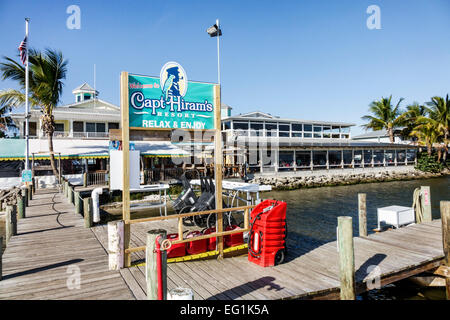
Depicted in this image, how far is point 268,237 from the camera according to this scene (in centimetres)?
559

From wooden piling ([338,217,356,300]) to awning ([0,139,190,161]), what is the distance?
58.9 ft

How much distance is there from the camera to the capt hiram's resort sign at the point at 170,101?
5.48 metres

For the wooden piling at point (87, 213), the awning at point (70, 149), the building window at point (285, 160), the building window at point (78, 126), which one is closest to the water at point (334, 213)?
the building window at point (285, 160)

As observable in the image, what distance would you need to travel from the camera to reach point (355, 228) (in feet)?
39.6

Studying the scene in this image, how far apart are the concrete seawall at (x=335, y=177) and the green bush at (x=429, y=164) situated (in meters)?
0.78

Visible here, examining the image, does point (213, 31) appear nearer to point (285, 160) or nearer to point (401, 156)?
point (285, 160)

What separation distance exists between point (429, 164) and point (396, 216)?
1379 inches

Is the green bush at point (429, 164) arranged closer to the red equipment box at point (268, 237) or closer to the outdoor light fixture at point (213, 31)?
the outdoor light fixture at point (213, 31)

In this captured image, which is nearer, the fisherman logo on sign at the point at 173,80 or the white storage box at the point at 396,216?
the fisherman logo on sign at the point at 173,80

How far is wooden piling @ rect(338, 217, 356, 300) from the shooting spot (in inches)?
184

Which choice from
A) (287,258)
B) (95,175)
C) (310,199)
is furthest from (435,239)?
(95,175)

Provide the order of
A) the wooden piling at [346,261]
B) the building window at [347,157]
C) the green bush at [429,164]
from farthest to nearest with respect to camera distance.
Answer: the green bush at [429,164] < the building window at [347,157] < the wooden piling at [346,261]

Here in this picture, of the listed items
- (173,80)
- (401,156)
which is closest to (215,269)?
(173,80)
